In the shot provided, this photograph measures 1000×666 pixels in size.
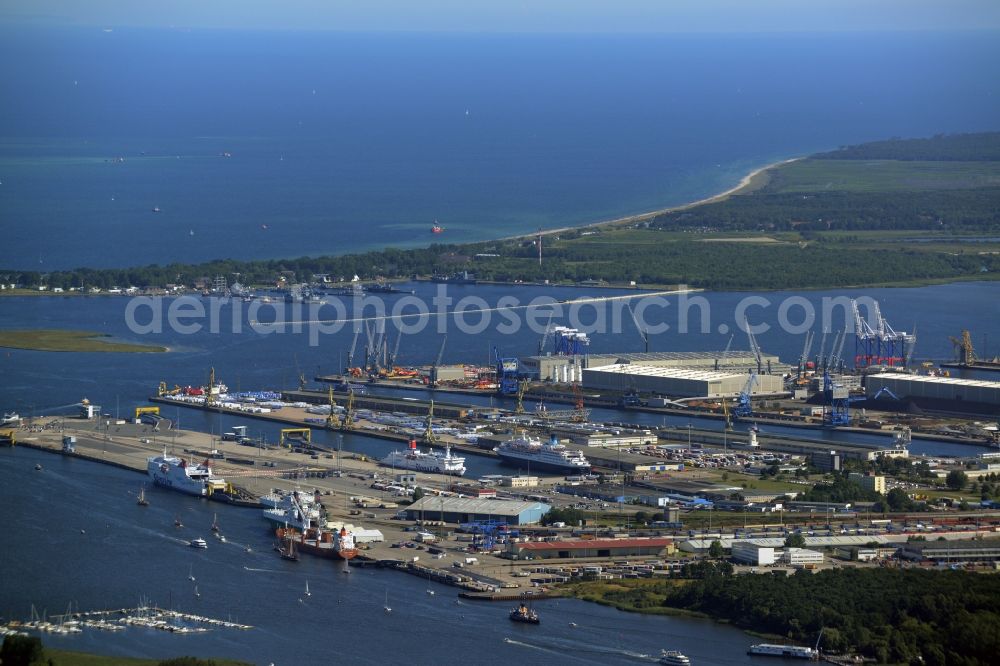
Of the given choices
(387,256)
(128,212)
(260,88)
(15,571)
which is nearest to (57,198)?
(128,212)

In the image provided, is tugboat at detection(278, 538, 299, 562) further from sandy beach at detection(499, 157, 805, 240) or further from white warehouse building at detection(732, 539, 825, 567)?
sandy beach at detection(499, 157, 805, 240)

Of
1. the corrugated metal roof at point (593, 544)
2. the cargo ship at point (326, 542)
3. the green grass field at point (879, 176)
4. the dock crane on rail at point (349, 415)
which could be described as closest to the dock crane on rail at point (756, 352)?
the dock crane on rail at point (349, 415)

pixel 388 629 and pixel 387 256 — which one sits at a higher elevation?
pixel 387 256

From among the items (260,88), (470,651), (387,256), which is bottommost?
(470,651)

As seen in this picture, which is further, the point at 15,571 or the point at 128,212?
the point at 128,212

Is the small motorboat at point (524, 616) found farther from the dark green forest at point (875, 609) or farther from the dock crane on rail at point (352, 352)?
the dock crane on rail at point (352, 352)

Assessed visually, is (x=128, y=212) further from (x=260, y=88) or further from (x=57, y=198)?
(x=260, y=88)

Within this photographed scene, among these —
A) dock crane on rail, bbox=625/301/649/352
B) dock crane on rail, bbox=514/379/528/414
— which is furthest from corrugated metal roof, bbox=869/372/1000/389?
dock crane on rail, bbox=514/379/528/414
